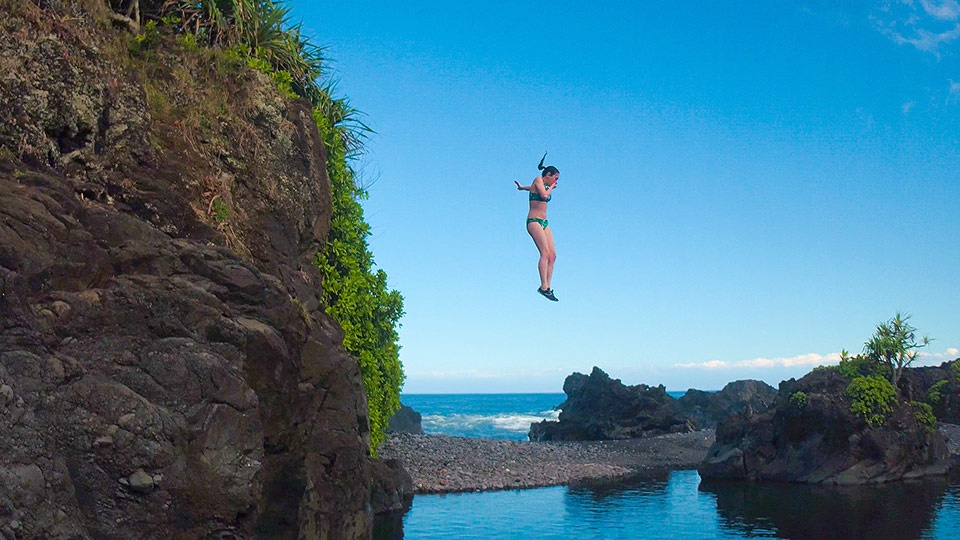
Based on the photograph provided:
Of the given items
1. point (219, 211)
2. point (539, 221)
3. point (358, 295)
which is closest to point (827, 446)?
point (358, 295)

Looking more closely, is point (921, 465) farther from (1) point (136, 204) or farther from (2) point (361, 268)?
(1) point (136, 204)

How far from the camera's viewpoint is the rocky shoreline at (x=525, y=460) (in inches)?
1275

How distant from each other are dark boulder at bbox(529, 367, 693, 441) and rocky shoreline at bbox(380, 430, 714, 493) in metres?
6.95

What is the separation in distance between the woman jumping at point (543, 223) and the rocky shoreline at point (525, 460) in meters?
16.7

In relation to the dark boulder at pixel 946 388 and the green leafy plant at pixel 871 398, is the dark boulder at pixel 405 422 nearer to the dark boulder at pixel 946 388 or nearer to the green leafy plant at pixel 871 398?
the green leafy plant at pixel 871 398

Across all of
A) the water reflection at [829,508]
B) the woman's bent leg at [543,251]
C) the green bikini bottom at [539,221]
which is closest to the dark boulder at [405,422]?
the water reflection at [829,508]

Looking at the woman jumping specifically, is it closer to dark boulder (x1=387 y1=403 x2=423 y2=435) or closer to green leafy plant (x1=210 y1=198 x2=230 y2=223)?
green leafy plant (x1=210 y1=198 x2=230 y2=223)

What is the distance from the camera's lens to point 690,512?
26.5 m

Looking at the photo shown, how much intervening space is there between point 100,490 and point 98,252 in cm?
285

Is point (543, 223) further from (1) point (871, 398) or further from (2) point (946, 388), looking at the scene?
(2) point (946, 388)

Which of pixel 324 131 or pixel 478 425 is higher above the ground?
pixel 324 131

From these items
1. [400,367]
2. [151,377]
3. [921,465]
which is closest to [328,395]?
[151,377]

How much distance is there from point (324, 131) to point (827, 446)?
27.1m

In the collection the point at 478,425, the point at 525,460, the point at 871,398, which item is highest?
the point at 871,398
